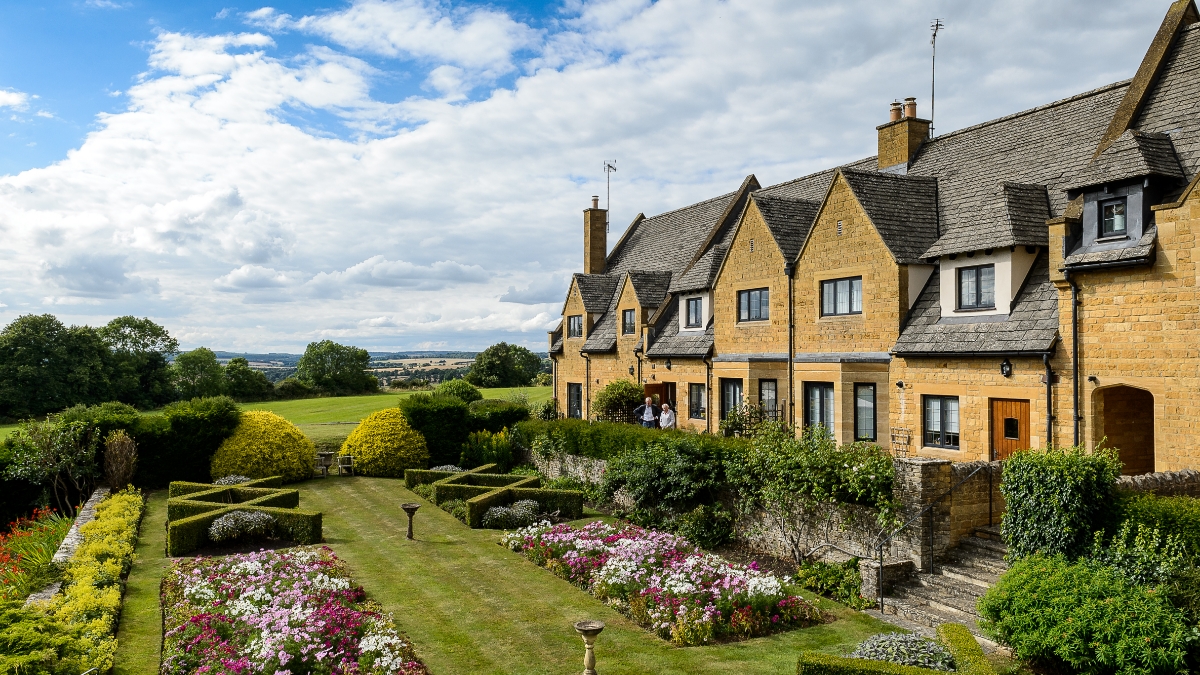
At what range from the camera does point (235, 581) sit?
15141mm

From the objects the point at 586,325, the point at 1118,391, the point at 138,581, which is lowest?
the point at 138,581

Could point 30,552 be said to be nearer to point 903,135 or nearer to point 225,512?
point 225,512

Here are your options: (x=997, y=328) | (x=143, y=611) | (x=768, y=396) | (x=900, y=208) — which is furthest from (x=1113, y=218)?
(x=143, y=611)

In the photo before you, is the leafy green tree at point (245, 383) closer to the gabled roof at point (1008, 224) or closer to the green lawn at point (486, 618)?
the green lawn at point (486, 618)

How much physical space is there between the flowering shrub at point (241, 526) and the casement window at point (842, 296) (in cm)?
1800

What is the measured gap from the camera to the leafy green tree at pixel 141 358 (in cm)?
7131

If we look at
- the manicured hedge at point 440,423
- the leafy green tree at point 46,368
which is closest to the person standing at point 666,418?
the manicured hedge at point 440,423

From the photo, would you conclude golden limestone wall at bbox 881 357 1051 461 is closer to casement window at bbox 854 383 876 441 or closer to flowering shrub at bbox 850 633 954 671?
casement window at bbox 854 383 876 441

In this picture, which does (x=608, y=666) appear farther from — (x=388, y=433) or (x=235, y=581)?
(x=388, y=433)

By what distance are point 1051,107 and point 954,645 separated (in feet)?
63.5

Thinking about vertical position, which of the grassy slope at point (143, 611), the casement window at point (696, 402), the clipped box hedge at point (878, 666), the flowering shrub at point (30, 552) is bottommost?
the grassy slope at point (143, 611)

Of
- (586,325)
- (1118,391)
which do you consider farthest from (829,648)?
(586,325)

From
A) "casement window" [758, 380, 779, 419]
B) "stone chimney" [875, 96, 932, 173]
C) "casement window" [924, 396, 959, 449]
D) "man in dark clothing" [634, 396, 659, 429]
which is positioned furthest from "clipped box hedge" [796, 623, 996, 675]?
"stone chimney" [875, 96, 932, 173]

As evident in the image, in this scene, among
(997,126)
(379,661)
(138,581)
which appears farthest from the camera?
(997,126)
